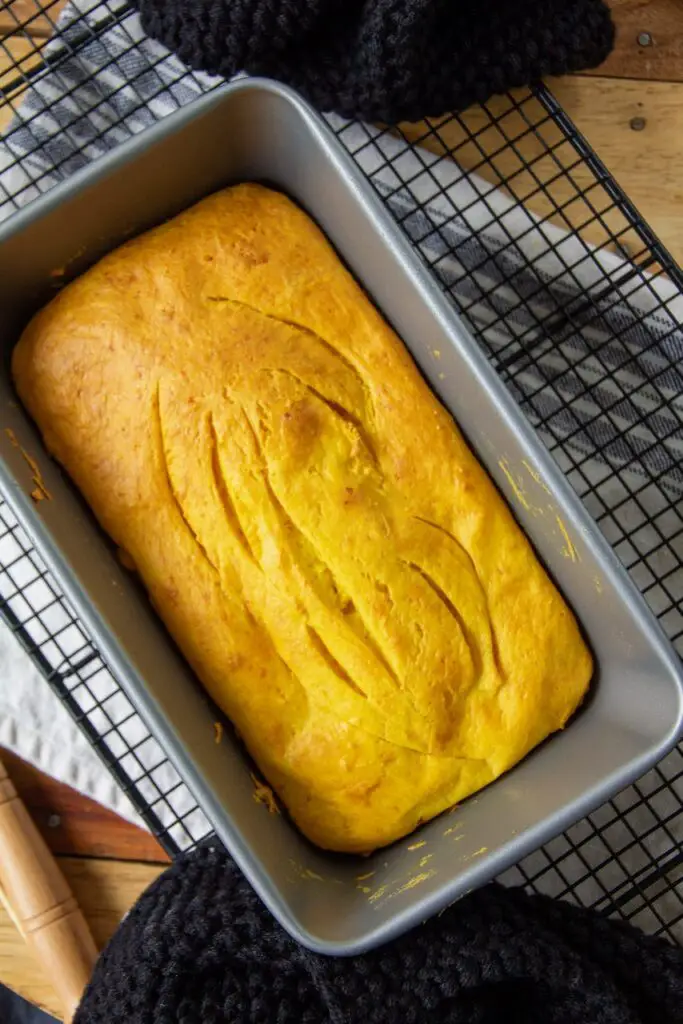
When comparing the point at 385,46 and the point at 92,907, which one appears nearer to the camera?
the point at 385,46

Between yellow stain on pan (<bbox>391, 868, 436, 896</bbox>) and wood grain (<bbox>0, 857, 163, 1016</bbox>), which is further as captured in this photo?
wood grain (<bbox>0, 857, 163, 1016</bbox>)

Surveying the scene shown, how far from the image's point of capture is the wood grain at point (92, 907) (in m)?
1.28

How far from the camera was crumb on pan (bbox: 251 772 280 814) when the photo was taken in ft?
3.41

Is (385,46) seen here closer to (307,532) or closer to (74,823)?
(307,532)

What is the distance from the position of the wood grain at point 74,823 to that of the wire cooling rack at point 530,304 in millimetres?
78

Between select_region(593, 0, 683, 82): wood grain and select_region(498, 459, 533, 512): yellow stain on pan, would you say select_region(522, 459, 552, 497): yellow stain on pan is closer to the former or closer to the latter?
select_region(498, 459, 533, 512): yellow stain on pan

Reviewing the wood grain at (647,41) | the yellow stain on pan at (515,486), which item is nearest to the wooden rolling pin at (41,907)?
the yellow stain on pan at (515,486)

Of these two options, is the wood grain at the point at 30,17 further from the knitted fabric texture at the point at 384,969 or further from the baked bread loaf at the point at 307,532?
the knitted fabric texture at the point at 384,969

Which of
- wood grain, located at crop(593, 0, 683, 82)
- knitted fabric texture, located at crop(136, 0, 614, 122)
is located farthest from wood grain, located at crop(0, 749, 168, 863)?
wood grain, located at crop(593, 0, 683, 82)

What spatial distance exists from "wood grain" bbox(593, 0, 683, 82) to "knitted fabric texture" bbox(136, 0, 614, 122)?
17 centimetres

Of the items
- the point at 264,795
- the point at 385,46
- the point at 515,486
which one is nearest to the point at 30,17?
the point at 385,46

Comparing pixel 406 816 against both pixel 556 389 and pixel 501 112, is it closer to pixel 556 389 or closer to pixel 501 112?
pixel 556 389

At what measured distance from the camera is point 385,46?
108 centimetres

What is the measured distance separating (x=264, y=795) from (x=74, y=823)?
0.38m
